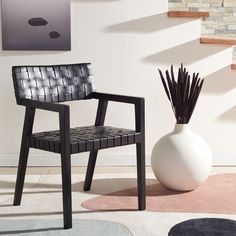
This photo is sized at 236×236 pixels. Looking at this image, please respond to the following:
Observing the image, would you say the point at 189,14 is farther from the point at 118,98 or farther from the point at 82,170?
the point at 82,170

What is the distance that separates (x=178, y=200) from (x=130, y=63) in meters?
1.18

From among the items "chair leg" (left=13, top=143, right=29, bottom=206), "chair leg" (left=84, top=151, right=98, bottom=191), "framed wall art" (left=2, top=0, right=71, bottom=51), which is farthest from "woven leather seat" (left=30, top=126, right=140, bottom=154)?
"framed wall art" (left=2, top=0, right=71, bottom=51)

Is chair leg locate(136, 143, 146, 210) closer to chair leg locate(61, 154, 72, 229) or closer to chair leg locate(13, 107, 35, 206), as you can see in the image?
chair leg locate(61, 154, 72, 229)

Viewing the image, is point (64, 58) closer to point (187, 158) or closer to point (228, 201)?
point (187, 158)

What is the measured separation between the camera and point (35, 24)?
3.62 metres

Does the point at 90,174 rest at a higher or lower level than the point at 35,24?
lower

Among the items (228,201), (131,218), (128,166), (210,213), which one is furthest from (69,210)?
(128,166)

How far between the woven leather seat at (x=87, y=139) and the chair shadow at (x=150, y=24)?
1073 millimetres

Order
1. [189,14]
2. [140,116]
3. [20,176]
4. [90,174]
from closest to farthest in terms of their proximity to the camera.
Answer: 1. [140,116]
2. [20,176]
3. [90,174]
4. [189,14]

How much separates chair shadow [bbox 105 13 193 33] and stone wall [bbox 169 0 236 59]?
58 centimetres

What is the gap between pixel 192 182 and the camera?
3074mm

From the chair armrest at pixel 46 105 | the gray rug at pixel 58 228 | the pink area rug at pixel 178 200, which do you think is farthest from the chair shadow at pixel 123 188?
the chair armrest at pixel 46 105

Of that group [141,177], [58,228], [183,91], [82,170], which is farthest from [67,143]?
[82,170]

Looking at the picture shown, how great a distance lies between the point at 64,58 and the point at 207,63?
103cm
